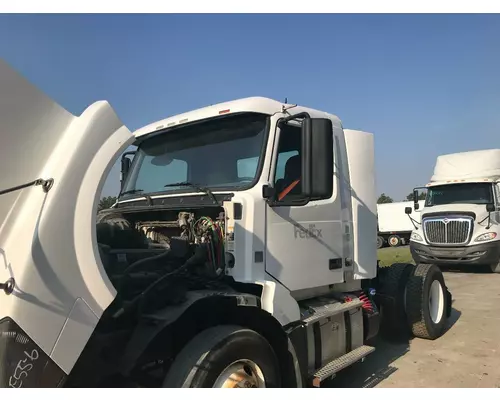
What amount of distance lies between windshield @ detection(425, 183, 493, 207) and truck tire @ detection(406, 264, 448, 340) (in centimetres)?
769

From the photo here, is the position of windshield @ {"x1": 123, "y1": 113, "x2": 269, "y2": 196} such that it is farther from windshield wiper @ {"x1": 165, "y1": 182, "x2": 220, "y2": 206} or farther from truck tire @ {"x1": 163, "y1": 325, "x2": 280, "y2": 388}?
truck tire @ {"x1": 163, "y1": 325, "x2": 280, "y2": 388}

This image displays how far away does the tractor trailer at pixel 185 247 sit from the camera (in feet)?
7.55

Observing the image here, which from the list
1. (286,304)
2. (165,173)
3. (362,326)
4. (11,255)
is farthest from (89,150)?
(362,326)

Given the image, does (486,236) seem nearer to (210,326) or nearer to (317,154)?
(317,154)

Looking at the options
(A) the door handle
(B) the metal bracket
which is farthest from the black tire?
(A) the door handle

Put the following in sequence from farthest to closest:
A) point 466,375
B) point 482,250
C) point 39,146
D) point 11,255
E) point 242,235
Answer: point 482,250, point 466,375, point 242,235, point 39,146, point 11,255

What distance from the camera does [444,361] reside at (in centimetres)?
504

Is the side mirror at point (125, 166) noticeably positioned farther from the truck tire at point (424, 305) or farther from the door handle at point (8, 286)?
the truck tire at point (424, 305)

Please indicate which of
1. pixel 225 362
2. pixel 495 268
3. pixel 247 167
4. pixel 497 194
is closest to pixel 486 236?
pixel 495 268

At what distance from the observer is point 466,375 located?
4617mm

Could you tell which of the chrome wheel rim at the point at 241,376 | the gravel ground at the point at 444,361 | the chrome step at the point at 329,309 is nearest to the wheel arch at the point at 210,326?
the chrome wheel rim at the point at 241,376

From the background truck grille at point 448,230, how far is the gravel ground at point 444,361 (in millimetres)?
5845

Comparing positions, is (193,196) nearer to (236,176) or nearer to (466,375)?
(236,176)

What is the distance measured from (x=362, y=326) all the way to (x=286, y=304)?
1.43 metres
